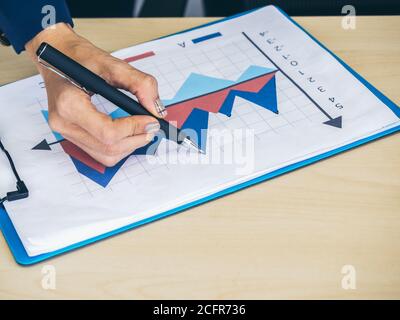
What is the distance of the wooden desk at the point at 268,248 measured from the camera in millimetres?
556

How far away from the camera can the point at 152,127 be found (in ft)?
2.15

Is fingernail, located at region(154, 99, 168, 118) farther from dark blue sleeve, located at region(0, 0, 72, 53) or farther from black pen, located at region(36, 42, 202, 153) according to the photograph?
dark blue sleeve, located at region(0, 0, 72, 53)

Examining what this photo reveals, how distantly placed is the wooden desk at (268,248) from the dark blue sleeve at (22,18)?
0.98 feet

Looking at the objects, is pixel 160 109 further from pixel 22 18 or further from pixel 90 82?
pixel 22 18

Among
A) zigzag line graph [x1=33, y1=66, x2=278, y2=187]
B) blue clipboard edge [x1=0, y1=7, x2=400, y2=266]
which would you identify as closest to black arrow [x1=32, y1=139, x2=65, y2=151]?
zigzag line graph [x1=33, y1=66, x2=278, y2=187]

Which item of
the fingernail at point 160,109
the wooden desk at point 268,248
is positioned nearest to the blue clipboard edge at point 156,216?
the wooden desk at point 268,248

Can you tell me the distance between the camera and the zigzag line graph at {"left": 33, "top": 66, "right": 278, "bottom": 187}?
2.22 feet

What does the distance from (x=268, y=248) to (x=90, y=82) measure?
0.94 ft

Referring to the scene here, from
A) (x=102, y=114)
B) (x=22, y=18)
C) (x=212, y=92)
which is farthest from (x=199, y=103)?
(x=22, y=18)

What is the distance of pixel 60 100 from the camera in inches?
26.3

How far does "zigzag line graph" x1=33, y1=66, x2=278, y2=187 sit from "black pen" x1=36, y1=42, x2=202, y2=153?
0.09ft

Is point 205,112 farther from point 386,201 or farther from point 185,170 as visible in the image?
point 386,201

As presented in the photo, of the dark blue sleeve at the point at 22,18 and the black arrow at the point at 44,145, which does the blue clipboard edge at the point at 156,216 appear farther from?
the dark blue sleeve at the point at 22,18
